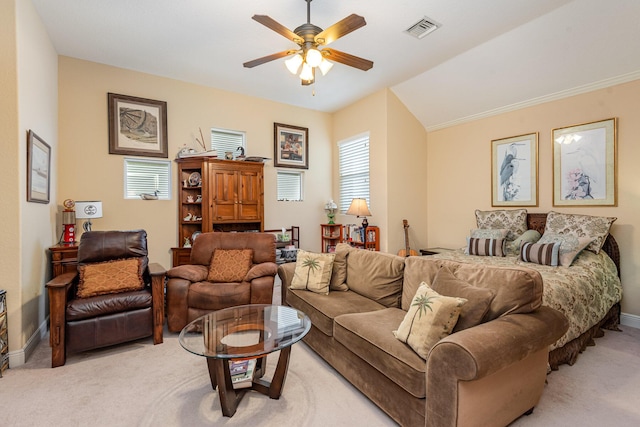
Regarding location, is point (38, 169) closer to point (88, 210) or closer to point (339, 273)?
point (88, 210)

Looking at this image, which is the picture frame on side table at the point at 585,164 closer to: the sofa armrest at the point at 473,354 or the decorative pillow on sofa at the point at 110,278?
the sofa armrest at the point at 473,354

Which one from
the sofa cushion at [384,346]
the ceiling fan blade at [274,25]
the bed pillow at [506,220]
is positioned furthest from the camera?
the bed pillow at [506,220]

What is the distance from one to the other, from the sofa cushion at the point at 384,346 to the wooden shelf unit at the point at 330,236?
3.12m

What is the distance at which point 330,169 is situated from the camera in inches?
234

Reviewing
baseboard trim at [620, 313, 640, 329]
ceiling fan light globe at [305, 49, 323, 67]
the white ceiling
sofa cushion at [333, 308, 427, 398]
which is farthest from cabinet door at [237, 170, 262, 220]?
baseboard trim at [620, 313, 640, 329]

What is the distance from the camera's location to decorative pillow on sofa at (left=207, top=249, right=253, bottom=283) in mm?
3359

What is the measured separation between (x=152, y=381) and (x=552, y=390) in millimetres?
2942

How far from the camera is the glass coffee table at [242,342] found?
182 centimetres

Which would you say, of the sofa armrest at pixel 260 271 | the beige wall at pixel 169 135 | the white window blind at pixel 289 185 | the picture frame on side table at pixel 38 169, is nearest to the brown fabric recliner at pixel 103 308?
the picture frame on side table at pixel 38 169

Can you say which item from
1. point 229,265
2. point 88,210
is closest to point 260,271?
point 229,265

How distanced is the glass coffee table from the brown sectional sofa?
1.29 feet

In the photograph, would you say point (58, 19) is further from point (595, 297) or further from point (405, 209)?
point (595, 297)

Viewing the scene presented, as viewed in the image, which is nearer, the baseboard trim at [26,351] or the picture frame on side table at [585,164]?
the baseboard trim at [26,351]

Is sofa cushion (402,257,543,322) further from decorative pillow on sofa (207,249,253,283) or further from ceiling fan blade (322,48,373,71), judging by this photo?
decorative pillow on sofa (207,249,253,283)
